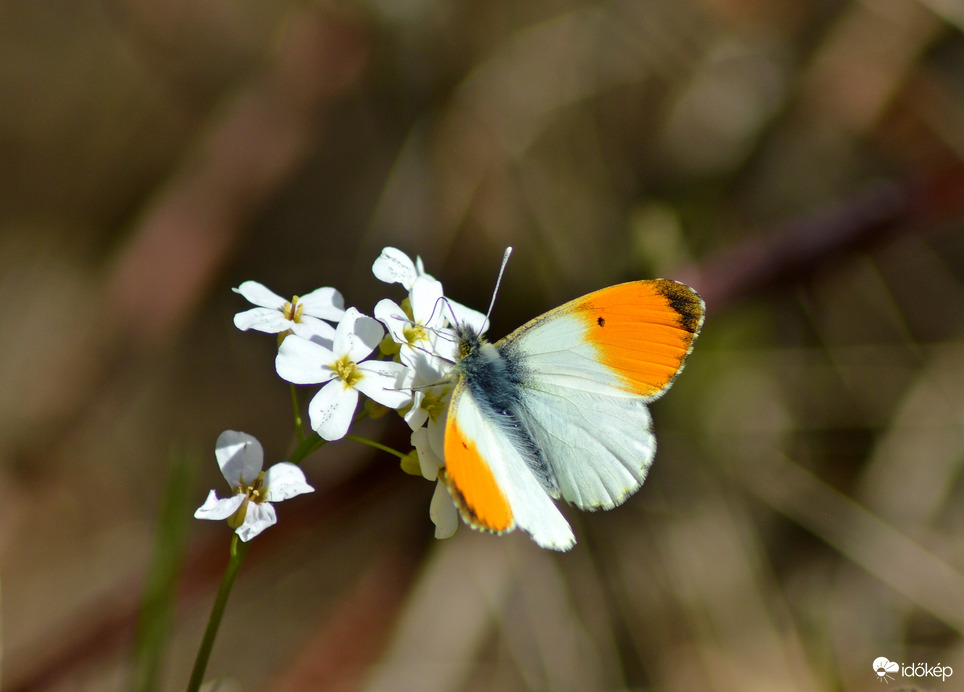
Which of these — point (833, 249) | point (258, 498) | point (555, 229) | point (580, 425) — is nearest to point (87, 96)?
point (555, 229)

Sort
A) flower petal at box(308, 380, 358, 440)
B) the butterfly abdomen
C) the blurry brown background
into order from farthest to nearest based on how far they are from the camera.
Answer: the blurry brown background → the butterfly abdomen → flower petal at box(308, 380, 358, 440)

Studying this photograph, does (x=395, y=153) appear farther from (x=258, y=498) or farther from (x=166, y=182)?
(x=258, y=498)

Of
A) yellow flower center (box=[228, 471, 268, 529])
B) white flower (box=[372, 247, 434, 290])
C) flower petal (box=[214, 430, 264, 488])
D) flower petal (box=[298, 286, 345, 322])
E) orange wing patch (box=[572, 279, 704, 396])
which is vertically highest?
orange wing patch (box=[572, 279, 704, 396])

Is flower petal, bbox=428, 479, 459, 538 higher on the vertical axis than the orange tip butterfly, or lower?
lower

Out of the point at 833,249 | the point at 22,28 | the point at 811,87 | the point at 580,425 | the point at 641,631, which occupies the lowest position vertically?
the point at 641,631

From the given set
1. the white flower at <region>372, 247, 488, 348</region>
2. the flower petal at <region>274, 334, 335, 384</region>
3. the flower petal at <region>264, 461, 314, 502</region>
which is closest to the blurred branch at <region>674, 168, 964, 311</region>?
the white flower at <region>372, 247, 488, 348</region>

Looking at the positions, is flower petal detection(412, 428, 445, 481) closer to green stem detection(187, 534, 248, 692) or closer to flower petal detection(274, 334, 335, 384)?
flower petal detection(274, 334, 335, 384)

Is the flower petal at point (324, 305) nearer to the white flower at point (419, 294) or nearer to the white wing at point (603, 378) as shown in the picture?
the white flower at point (419, 294)
